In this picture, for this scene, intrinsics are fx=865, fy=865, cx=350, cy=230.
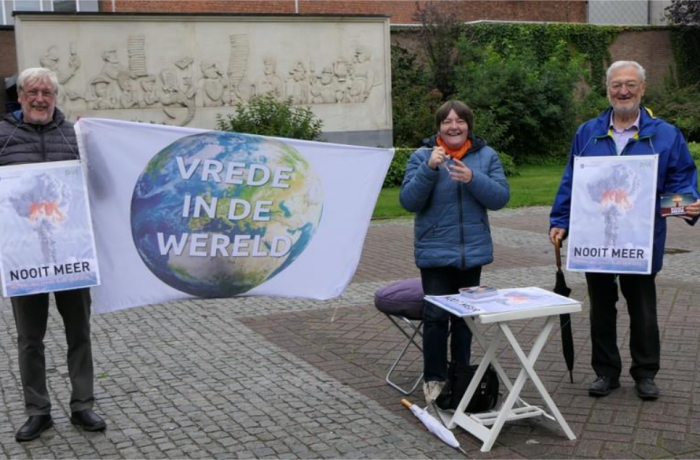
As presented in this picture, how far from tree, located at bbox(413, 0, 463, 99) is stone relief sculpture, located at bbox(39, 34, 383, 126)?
24.8ft

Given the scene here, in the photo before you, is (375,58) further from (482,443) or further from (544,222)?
(482,443)

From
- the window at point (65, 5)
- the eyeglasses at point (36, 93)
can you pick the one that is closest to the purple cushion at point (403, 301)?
the eyeglasses at point (36, 93)

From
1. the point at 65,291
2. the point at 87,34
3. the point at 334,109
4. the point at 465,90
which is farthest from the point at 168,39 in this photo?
the point at 65,291

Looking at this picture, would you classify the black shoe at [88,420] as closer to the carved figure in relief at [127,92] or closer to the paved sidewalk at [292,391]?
the paved sidewalk at [292,391]

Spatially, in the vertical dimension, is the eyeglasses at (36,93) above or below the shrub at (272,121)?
above

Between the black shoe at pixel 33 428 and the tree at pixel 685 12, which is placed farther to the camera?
the tree at pixel 685 12

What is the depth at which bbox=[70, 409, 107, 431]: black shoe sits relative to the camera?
17.3 feet

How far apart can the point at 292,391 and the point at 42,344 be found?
173 centimetres

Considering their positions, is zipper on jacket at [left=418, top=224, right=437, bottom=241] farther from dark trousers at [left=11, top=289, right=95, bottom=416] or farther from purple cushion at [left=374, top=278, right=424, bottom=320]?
dark trousers at [left=11, top=289, right=95, bottom=416]

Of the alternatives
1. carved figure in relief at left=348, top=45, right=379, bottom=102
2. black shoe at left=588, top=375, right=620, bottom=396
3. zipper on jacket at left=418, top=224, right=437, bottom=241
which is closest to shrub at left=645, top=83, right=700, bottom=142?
carved figure in relief at left=348, top=45, right=379, bottom=102

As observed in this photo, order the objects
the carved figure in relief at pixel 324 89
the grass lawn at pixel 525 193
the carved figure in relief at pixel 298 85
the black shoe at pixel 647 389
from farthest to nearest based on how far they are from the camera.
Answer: the carved figure in relief at pixel 324 89, the carved figure in relief at pixel 298 85, the grass lawn at pixel 525 193, the black shoe at pixel 647 389

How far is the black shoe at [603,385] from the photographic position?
5.78 meters

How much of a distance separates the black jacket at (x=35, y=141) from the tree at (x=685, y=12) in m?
36.5

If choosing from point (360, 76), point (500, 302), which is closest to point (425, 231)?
point (500, 302)
